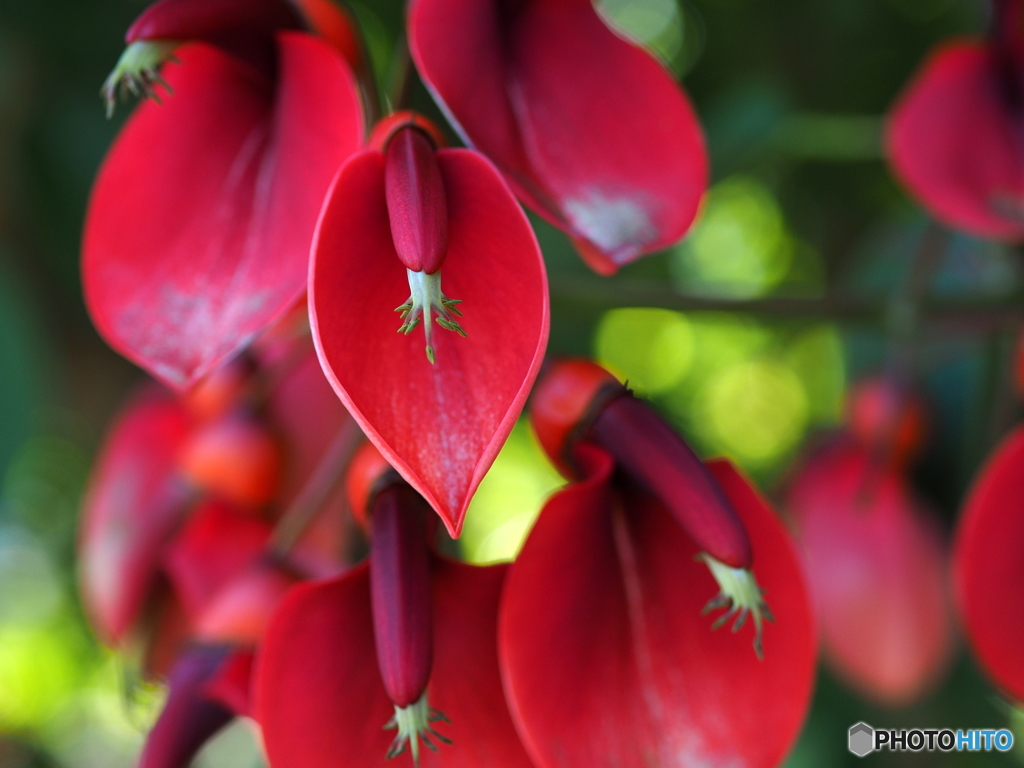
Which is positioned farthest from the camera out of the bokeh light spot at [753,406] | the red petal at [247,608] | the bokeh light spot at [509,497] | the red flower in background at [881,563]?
the bokeh light spot at [753,406]

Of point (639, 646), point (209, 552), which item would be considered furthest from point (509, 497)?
point (639, 646)

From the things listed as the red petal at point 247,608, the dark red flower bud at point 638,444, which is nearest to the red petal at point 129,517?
the red petal at point 247,608

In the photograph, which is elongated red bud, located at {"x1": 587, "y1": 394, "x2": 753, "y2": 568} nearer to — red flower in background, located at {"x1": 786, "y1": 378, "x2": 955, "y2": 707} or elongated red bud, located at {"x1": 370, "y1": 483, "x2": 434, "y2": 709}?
elongated red bud, located at {"x1": 370, "y1": 483, "x2": 434, "y2": 709}

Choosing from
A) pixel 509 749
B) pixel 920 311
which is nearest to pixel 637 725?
pixel 509 749

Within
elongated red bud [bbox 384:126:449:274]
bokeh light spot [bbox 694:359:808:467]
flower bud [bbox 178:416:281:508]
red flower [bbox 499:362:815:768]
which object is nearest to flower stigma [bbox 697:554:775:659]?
red flower [bbox 499:362:815:768]

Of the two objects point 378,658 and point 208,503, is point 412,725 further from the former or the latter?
point 208,503

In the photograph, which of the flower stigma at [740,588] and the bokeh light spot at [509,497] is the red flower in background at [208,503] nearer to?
the flower stigma at [740,588]

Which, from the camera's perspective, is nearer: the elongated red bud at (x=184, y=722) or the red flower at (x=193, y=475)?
the elongated red bud at (x=184, y=722)
